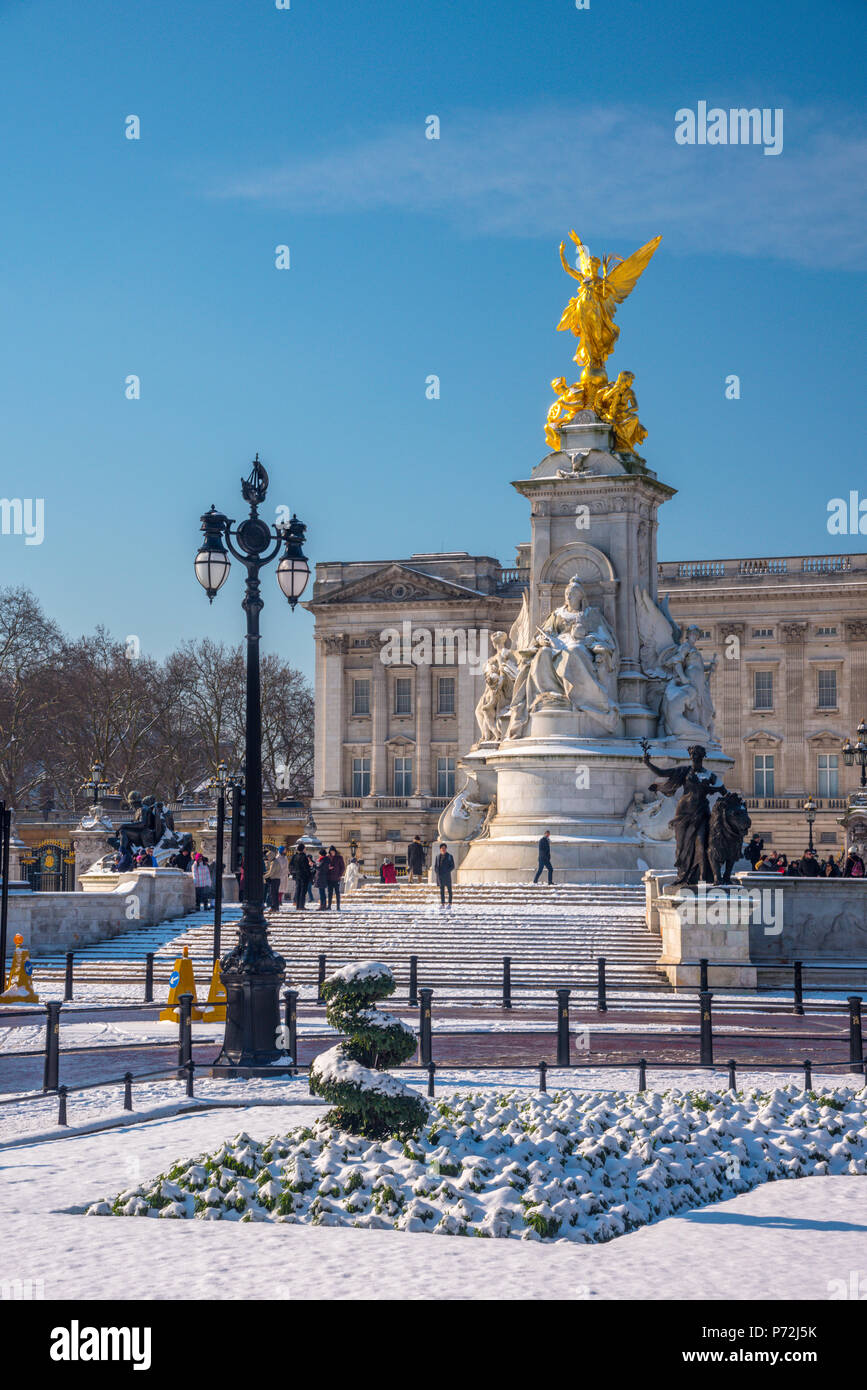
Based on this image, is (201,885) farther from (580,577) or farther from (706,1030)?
(706,1030)

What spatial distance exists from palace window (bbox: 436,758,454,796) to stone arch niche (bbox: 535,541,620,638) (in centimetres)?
5493

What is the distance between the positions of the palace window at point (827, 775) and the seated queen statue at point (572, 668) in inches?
2051

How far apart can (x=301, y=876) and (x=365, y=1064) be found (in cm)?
2574

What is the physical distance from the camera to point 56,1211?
11.1 m

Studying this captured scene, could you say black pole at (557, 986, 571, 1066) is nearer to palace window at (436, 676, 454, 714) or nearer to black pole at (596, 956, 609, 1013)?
black pole at (596, 956, 609, 1013)

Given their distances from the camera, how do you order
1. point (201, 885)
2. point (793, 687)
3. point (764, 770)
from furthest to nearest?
point (793, 687) < point (764, 770) < point (201, 885)

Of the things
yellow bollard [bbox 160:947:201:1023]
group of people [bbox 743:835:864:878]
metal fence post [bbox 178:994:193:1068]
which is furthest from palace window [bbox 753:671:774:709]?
metal fence post [bbox 178:994:193:1068]

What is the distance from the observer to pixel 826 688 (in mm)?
92875

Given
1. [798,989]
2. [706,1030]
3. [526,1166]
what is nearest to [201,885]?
[798,989]

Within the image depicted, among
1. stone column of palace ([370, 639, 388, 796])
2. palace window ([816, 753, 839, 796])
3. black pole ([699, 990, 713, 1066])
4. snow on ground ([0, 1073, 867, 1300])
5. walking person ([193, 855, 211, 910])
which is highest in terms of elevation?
stone column of palace ([370, 639, 388, 796])

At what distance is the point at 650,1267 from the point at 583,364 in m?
35.9

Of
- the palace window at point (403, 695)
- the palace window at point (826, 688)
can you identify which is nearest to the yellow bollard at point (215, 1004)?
the palace window at point (826, 688)

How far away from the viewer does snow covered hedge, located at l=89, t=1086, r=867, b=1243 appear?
11.0 metres

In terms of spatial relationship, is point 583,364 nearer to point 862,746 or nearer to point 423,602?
point 862,746
